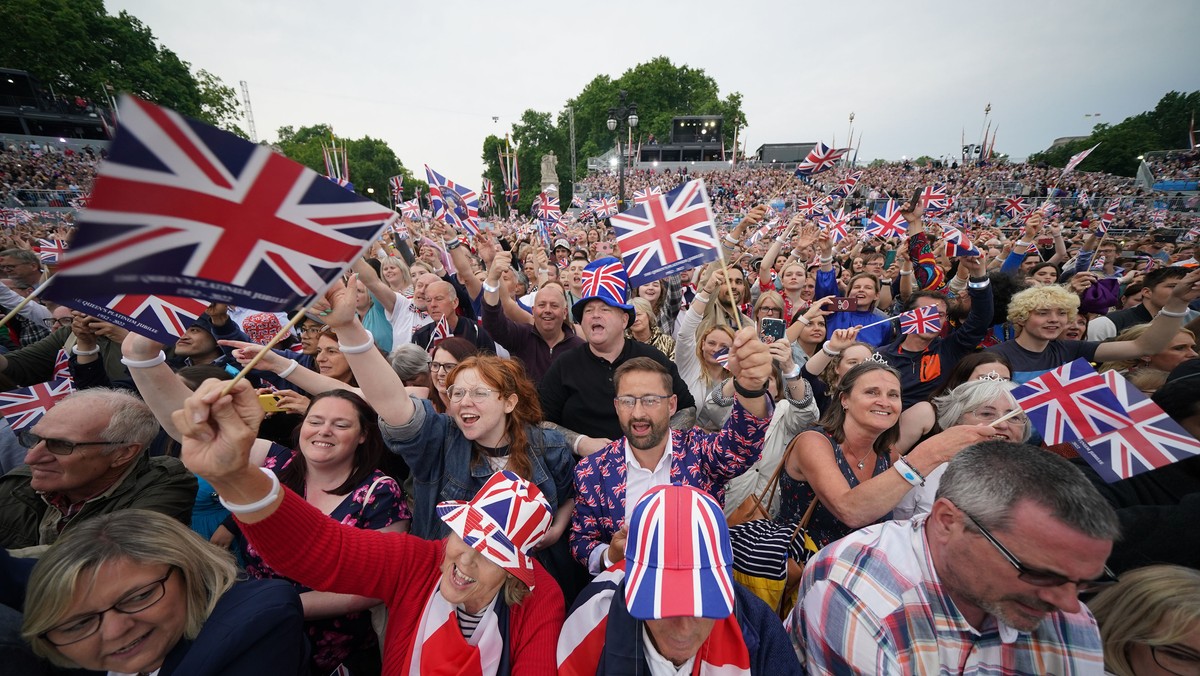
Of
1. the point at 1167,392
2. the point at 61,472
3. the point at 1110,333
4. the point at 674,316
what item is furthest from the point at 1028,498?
Result: the point at 1110,333

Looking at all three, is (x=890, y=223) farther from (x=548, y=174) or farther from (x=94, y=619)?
(x=548, y=174)

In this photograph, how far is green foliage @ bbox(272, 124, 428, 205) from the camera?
6644 cm

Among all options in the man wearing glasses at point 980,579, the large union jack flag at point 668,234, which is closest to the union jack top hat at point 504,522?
the man wearing glasses at point 980,579

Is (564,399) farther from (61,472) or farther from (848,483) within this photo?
(61,472)

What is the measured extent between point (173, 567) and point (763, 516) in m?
2.66

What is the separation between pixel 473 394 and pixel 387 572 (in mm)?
894

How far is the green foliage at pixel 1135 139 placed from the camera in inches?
1758

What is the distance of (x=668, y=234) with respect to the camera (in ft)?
10.5

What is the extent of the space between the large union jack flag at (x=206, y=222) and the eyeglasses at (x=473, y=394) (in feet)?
3.18

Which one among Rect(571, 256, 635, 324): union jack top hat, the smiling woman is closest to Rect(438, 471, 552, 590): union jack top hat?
the smiling woman

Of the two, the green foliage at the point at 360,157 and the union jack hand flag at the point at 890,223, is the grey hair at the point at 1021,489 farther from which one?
the green foliage at the point at 360,157

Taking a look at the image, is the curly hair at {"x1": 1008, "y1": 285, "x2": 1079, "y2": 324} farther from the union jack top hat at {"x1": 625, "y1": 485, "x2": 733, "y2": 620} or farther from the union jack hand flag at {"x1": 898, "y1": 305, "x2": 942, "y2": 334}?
the union jack top hat at {"x1": 625, "y1": 485, "x2": 733, "y2": 620}

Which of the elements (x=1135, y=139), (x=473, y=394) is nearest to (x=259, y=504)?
(x=473, y=394)

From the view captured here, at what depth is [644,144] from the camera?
59719 mm
